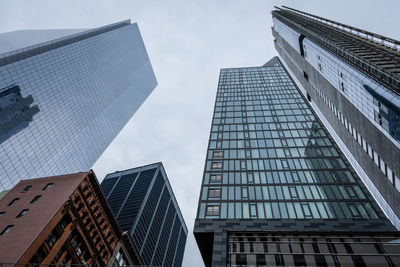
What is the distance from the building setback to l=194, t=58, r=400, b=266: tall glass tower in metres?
27.0

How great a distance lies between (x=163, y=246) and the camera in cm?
15162

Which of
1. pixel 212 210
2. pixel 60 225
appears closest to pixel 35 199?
pixel 60 225

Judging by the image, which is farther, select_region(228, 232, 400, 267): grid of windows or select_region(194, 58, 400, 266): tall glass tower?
select_region(194, 58, 400, 266): tall glass tower

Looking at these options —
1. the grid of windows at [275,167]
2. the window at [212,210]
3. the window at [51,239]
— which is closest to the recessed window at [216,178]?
the grid of windows at [275,167]

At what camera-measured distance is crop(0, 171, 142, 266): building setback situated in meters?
46.1

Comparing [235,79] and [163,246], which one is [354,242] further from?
[163,246]

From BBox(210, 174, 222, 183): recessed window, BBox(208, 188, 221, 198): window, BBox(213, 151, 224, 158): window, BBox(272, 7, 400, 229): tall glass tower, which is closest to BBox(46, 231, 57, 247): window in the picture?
BBox(208, 188, 221, 198): window

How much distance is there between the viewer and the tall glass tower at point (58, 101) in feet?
317

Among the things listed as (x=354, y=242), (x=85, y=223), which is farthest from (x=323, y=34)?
(x=85, y=223)

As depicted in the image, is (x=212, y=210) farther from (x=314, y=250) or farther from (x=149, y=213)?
(x=149, y=213)

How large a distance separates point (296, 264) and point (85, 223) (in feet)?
155

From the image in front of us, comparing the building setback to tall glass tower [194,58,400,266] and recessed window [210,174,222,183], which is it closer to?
tall glass tower [194,58,400,266]

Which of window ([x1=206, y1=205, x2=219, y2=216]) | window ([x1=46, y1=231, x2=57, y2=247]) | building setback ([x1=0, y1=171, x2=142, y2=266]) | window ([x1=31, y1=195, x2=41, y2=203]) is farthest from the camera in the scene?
window ([x1=31, y1=195, x2=41, y2=203])

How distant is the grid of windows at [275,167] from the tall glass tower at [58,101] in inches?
2787
